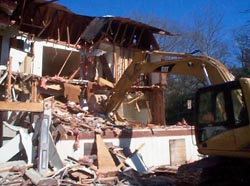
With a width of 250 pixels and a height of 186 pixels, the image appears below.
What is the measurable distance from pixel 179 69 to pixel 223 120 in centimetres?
422

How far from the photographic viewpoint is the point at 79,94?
18.2 meters

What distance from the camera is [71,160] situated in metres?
12.6

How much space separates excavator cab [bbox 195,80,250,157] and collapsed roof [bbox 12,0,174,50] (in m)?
12.1

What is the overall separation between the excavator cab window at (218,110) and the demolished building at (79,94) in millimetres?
4002

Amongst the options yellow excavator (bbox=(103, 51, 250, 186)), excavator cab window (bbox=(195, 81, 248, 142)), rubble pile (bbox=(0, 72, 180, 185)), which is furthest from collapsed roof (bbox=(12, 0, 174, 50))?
yellow excavator (bbox=(103, 51, 250, 186))

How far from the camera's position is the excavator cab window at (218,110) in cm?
733

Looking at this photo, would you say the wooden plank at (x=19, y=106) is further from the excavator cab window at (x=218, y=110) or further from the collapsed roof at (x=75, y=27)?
the collapsed roof at (x=75, y=27)

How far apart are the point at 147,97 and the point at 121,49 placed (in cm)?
343

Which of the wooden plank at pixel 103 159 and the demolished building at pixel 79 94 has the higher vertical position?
the demolished building at pixel 79 94

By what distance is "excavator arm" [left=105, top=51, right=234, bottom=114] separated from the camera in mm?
9445

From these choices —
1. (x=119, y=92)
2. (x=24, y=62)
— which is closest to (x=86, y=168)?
(x=119, y=92)

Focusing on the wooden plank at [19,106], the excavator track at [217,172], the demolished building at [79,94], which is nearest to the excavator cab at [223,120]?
the excavator track at [217,172]

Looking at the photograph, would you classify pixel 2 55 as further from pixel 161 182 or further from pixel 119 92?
pixel 161 182

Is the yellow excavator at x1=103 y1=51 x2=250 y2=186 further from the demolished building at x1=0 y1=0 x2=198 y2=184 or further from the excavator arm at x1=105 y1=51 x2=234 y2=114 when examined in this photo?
the demolished building at x1=0 y1=0 x2=198 y2=184
